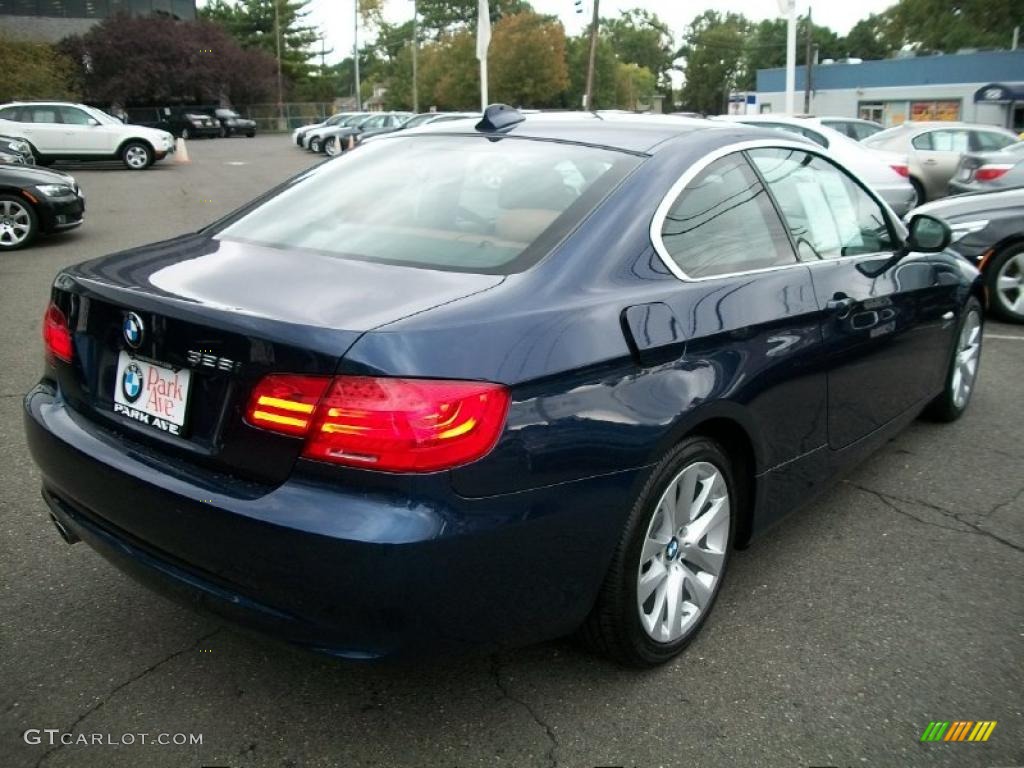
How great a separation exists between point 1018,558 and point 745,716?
5.29 ft

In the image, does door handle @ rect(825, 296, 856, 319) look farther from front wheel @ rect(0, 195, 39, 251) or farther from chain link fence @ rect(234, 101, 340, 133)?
chain link fence @ rect(234, 101, 340, 133)

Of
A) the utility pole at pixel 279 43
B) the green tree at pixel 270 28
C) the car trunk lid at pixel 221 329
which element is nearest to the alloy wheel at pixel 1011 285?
the car trunk lid at pixel 221 329

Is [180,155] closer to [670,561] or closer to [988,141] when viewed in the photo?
[988,141]

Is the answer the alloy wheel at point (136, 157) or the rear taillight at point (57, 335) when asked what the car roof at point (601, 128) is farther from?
the alloy wheel at point (136, 157)

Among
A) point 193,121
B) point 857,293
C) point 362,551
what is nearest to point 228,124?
point 193,121

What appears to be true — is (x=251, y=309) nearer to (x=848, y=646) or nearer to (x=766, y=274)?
(x=766, y=274)

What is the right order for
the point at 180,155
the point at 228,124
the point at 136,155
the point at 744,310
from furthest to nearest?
the point at 228,124
the point at 180,155
the point at 136,155
the point at 744,310

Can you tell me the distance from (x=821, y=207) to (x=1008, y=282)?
464cm

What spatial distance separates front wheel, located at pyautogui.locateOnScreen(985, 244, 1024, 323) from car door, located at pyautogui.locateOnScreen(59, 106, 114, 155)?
21363mm

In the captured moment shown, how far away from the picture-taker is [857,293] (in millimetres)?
3457

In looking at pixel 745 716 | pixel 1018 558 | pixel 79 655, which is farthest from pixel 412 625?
pixel 1018 558

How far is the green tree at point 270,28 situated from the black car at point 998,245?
75433 mm

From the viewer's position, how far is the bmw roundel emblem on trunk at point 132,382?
244 centimetres

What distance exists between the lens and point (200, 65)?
49.9 metres
